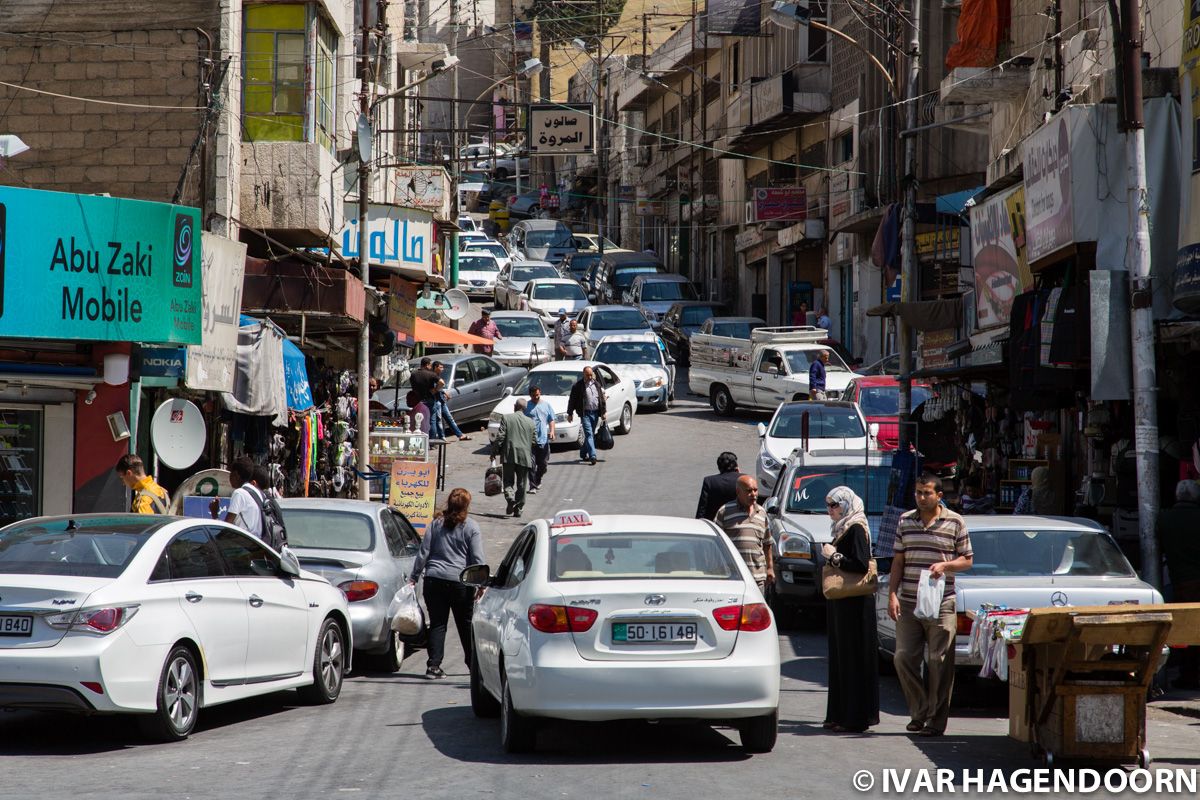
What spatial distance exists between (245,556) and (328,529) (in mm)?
3017

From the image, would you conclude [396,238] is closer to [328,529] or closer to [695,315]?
[328,529]

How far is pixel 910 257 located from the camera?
24.7m

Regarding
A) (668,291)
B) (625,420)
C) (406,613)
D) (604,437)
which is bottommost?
(406,613)

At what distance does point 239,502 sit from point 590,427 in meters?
15.0

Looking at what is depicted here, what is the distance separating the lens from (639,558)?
961cm

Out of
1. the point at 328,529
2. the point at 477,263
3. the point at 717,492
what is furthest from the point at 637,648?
the point at 477,263

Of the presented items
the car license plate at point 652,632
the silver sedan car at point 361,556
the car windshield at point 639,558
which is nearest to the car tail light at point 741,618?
the car license plate at point 652,632

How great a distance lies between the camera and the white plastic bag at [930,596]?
1010 cm

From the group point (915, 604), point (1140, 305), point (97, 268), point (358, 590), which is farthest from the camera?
point (97, 268)

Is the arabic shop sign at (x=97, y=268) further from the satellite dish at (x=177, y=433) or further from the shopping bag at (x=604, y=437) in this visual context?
the shopping bag at (x=604, y=437)

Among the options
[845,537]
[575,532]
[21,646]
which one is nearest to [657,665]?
[575,532]

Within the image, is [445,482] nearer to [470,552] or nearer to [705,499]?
[705,499]

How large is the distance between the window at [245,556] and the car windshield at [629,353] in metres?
22.9

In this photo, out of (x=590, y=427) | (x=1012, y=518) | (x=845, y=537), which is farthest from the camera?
(x=590, y=427)
